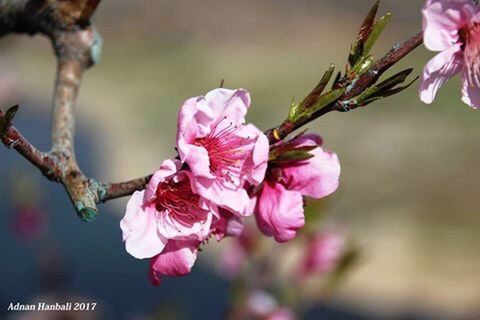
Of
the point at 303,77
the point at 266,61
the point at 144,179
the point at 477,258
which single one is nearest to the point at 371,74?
the point at 144,179

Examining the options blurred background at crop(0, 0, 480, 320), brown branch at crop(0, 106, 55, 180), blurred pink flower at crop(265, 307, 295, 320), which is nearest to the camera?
brown branch at crop(0, 106, 55, 180)

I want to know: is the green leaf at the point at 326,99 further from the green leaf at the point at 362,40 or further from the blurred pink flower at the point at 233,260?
the blurred pink flower at the point at 233,260

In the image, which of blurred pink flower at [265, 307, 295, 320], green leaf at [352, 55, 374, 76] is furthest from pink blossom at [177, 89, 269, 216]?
blurred pink flower at [265, 307, 295, 320]

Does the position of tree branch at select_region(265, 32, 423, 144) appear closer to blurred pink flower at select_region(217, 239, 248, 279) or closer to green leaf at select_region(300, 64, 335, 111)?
green leaf at select_region(300, 64, 335, 111)

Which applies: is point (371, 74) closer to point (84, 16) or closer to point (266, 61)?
point (84, 16)

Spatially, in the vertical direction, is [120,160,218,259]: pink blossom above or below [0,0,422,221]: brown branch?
below
